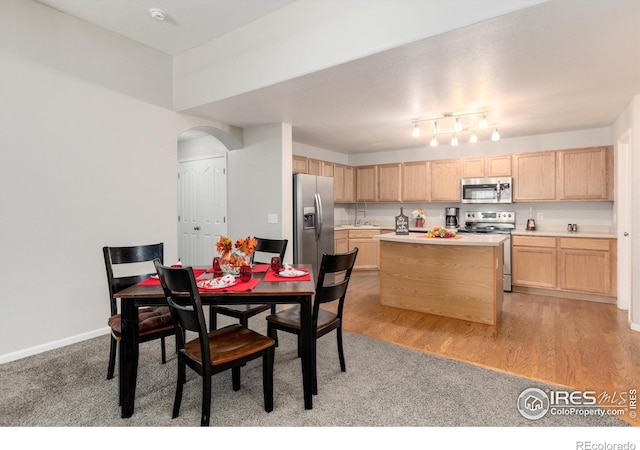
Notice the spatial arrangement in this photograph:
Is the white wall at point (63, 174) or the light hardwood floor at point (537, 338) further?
the white wall at point (63, 174)

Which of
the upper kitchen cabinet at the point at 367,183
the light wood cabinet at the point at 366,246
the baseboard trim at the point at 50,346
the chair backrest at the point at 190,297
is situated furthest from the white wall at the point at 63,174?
the upper kitchen cabinet at the point at 367,183

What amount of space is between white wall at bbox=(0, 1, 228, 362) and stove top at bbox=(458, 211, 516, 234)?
192 inches

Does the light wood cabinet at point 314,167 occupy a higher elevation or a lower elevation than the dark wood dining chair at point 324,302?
higher

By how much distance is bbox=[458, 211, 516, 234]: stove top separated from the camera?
17.9 feet

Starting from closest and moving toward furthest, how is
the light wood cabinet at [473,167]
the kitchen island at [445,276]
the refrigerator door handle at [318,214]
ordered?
the kitchen island at [445,276] → the refrigerator door handle at [318,214] → the light wood cabinet at [473,167]

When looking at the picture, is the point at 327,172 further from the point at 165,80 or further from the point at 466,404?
the point at 466,404

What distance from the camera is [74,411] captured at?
2027 mm

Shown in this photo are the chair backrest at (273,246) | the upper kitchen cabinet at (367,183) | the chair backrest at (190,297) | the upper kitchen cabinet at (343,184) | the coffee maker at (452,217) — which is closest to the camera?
the chair backrest at (190,297)

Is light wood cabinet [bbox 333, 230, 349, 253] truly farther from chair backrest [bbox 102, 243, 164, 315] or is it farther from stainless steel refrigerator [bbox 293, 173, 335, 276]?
chair backrest [bbox 102, 243, 164, 315]

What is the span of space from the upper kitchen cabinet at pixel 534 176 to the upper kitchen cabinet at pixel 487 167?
11 cm

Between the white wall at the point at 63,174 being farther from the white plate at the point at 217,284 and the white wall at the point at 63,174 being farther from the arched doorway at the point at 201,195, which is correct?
the white plate at the point at 217,284

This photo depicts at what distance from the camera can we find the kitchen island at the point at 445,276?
11.7 ft
